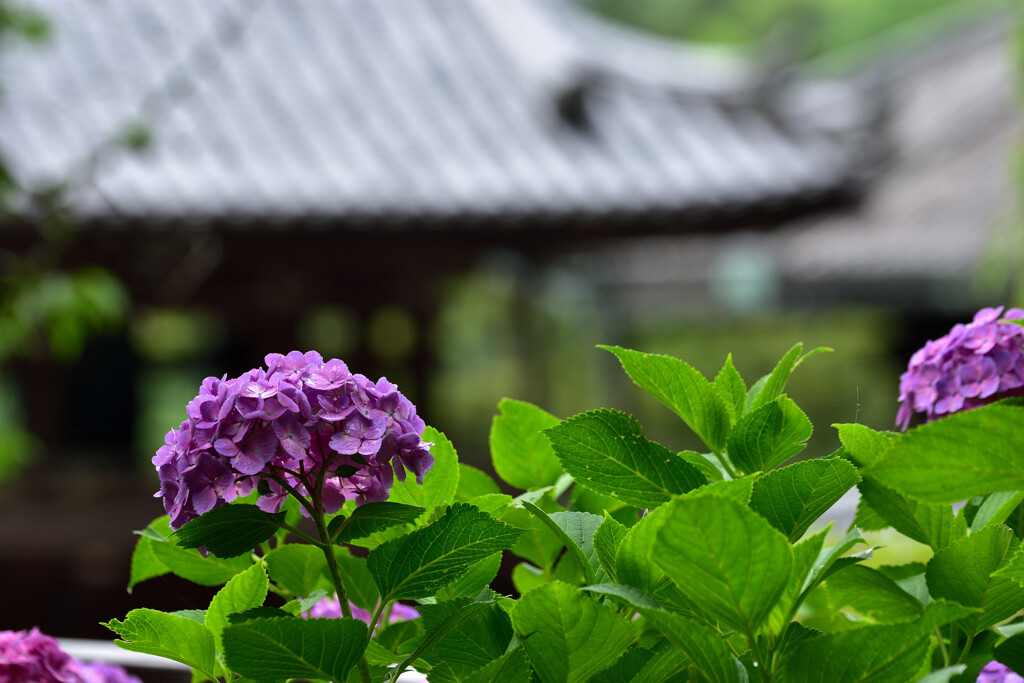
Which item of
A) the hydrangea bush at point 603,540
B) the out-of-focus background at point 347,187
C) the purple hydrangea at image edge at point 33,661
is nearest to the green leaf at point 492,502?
the hydrangea bush at point 603,540

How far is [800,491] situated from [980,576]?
3.7 inches

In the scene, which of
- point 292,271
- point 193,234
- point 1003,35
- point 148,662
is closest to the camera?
point 148,662

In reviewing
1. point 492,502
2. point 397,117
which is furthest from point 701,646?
point 397,117

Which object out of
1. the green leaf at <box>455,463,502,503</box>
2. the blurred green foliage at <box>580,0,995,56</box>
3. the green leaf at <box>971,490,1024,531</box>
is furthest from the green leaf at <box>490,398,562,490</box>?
the blurred green foliage at <box>580,0,995,56</box>

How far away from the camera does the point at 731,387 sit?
55 cm

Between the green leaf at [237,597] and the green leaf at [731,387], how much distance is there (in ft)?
0.81

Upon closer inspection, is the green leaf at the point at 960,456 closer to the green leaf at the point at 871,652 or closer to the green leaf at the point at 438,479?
the green leaf at the point at 871,652

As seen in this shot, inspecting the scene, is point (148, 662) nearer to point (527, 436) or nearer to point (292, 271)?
point (527, 436)

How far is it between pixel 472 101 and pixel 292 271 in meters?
1.02

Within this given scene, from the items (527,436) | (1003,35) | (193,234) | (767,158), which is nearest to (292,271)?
(193,234)

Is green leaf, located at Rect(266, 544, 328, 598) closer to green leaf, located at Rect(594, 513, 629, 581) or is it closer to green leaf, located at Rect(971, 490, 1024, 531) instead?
green leaf, located at Rect(594, 513, 629, 581)

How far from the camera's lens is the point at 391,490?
53 cm

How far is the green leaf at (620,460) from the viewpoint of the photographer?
47 centimetres

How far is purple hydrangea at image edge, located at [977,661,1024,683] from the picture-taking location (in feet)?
1.80
